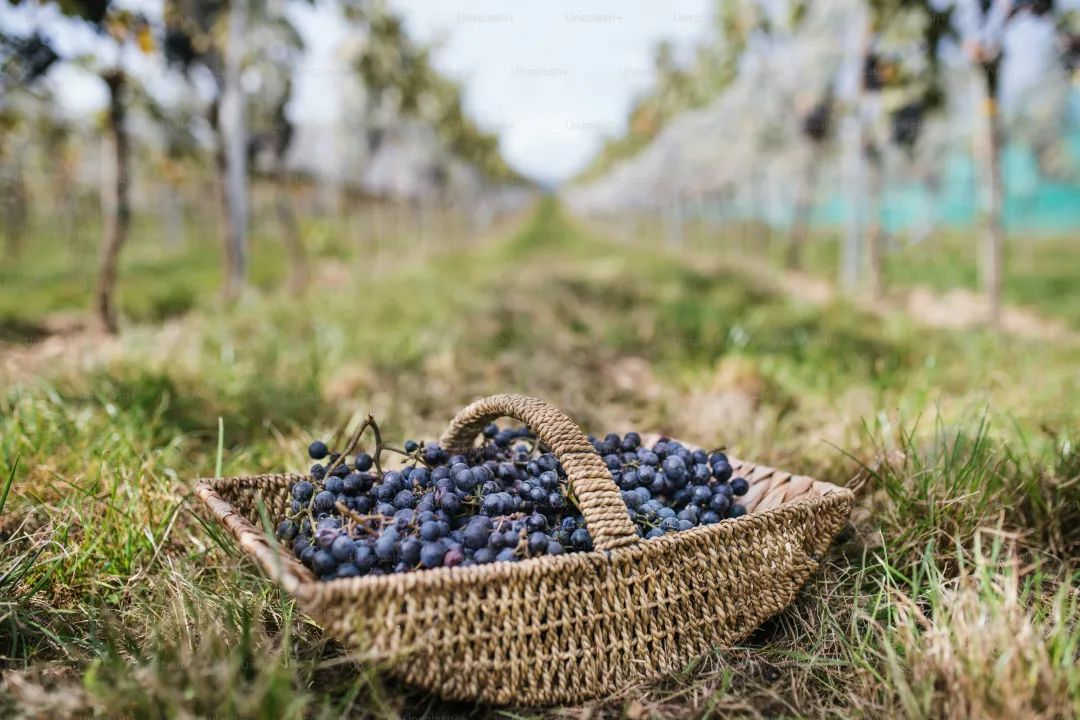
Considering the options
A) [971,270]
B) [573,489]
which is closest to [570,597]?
[573,489]

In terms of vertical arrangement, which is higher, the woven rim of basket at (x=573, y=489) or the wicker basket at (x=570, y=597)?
the woven rim of basket at (x=573, y=489)

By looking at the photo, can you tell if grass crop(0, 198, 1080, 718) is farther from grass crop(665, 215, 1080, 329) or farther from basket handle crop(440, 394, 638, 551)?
grass crop(665, 215, 1080, 329)

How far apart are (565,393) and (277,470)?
160 centimetres

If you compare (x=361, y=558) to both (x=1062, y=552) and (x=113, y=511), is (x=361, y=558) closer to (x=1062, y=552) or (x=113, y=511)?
(x=113, y=511)

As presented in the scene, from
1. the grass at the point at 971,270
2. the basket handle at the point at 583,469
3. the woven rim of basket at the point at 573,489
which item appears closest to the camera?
the woven rim of basket at the point at 573,489

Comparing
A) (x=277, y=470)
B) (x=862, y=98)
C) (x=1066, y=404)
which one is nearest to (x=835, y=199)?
(x=862, y=98)

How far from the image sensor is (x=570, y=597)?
1441 mm

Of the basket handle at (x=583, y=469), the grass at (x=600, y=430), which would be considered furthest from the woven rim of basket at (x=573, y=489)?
the grass at (x=600, y=430)

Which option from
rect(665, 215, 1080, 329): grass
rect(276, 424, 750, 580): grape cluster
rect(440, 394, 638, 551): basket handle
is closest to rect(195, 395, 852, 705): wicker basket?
rect(440, 394, 638, 551): basket handle

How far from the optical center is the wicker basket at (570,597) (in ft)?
4.32

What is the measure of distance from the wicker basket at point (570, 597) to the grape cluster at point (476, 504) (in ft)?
0.35

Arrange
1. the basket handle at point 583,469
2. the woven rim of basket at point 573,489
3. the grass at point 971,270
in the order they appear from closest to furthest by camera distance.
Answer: the woven rim of basket at point 573,489 < the basket handle at point 583,469 < the grass at point 971,270

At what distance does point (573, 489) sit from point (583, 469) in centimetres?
9

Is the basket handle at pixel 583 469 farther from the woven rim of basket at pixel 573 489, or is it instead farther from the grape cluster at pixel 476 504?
the grape cluster at pixel 476 504
